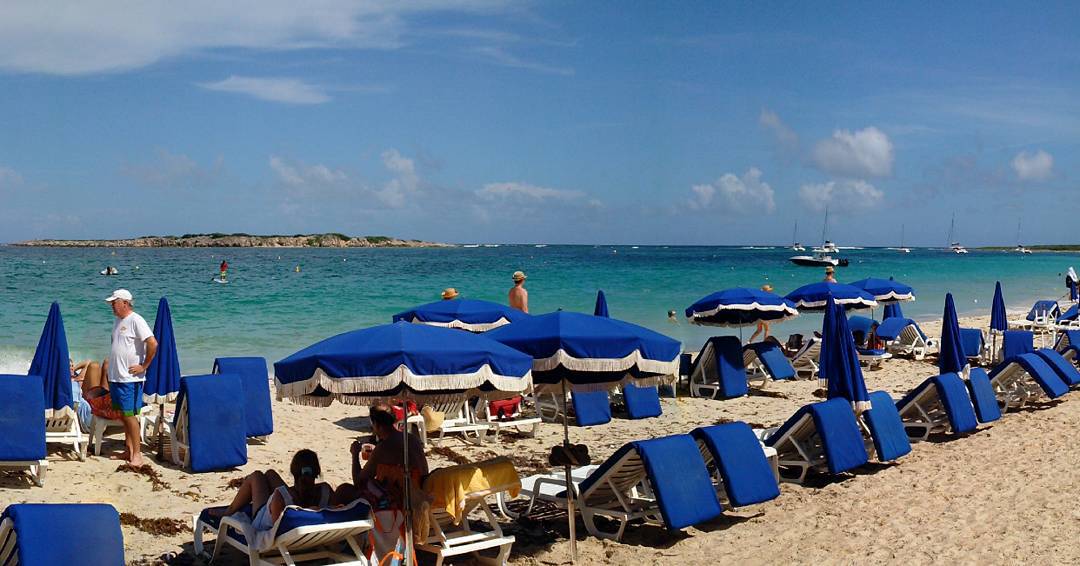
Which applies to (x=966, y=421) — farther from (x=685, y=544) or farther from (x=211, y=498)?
(x=211, y=498)

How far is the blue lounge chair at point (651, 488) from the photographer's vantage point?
20.1 ft

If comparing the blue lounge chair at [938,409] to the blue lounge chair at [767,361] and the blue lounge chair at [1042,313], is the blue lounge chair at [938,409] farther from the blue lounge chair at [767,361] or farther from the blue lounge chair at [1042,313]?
the blue lounge chair at [1042,313]

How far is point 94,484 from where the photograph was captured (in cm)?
724

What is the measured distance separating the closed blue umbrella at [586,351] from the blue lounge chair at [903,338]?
12261mm

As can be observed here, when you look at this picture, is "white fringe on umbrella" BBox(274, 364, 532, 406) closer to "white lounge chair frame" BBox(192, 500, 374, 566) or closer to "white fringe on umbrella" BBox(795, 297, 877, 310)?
"white lounge chair frame" BBox(192, 500, 374, 566)

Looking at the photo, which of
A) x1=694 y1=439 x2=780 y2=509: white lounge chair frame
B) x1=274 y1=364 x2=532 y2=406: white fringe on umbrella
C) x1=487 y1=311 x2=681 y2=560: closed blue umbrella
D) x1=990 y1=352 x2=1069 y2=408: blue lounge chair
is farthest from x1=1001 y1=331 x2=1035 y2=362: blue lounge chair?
x1=274 y1=364 x2=532 y2=406: white fringe on umbrella

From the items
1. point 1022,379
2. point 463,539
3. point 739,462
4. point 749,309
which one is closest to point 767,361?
point 749,309

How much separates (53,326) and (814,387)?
1025 centimetres

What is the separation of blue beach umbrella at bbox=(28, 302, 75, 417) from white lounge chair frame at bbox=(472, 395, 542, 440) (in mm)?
3796

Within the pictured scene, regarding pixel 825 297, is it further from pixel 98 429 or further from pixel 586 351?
pixel 98 429

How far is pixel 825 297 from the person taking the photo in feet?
49.3

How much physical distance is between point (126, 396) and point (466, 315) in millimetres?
4256

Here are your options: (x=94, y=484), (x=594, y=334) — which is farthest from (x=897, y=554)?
(x=94, y=484)

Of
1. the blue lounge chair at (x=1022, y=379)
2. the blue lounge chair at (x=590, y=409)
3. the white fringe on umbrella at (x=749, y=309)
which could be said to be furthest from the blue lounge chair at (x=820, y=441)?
the white fringe on umbrella at (x=749, y=309)
